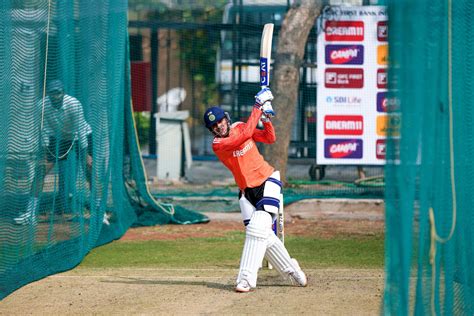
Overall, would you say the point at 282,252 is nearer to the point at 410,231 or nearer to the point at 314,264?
the point at 314,264

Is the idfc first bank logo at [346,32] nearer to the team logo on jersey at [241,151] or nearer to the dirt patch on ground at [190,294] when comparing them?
the dirt patch on ground at [190,294]

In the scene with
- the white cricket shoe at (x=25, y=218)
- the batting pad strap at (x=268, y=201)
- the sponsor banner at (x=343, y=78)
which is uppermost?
the sponsor banner at (x=343, y=78)

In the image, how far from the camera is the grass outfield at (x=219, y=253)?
1130cm

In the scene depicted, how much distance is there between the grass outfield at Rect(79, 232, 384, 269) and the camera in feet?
37.1

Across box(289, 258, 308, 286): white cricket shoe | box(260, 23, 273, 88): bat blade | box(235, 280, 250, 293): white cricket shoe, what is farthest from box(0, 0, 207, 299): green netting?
box(289, 258, 308, 286): white cricket shoe

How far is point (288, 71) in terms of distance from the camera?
55.2 feet

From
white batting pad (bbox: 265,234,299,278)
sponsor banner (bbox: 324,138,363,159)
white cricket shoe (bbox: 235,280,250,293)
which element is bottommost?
white cricket shoe (bbox: 235,280,250,293)

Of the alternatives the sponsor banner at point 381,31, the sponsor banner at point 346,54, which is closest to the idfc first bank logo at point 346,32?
the sponsor banner at point 346,54

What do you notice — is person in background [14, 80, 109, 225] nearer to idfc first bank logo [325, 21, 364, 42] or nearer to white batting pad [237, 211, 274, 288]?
white batting pad [237, 211, 274, 288]

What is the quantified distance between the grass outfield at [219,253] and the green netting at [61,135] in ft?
1.15

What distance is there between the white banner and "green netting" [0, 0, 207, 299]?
3.79 meters

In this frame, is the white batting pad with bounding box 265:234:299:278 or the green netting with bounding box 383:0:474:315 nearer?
the green netting with bounding box 383:0:474:315

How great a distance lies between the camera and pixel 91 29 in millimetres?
11938

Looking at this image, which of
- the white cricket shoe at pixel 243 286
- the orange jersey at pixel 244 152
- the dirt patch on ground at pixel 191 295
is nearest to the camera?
the dirt patch on ground at pixel 191 295
